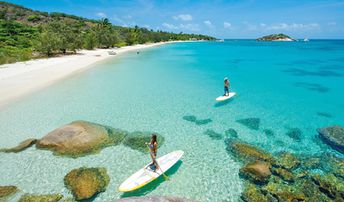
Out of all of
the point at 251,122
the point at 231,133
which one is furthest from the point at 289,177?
the point at 251,122

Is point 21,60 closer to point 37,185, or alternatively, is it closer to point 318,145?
point 37,185

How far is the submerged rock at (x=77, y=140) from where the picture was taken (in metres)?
14.5

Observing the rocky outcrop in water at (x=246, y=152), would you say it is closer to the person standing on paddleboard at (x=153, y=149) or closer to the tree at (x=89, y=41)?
the person standing on paddleboard at (x=153, y=149)

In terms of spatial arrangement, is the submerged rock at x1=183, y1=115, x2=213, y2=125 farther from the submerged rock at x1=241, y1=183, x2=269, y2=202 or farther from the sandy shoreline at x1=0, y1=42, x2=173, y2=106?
the sandy shoreline at x1=0, y1=42, x2=173, y2=106

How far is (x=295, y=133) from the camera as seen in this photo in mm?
17922

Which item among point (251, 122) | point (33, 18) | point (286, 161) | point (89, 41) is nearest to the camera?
point (286, 161)

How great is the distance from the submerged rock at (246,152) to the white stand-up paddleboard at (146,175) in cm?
373

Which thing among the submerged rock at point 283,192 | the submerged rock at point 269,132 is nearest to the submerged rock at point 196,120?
the submerged rock at point 269,132

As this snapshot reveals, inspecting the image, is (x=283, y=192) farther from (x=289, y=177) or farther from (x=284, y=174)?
(x=284, y=174)

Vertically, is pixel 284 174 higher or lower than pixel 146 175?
lower

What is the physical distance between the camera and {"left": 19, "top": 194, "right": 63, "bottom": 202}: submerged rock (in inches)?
411

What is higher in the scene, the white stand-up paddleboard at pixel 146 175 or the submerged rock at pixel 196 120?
the white stand-up paddleboard at pixel 146 175

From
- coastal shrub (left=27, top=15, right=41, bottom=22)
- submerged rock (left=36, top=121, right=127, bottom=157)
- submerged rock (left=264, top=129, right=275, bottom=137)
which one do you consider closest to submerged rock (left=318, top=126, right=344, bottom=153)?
submerged rock (left=264, top=129, right=275, bottom=137)

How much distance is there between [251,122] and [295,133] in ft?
11.4
